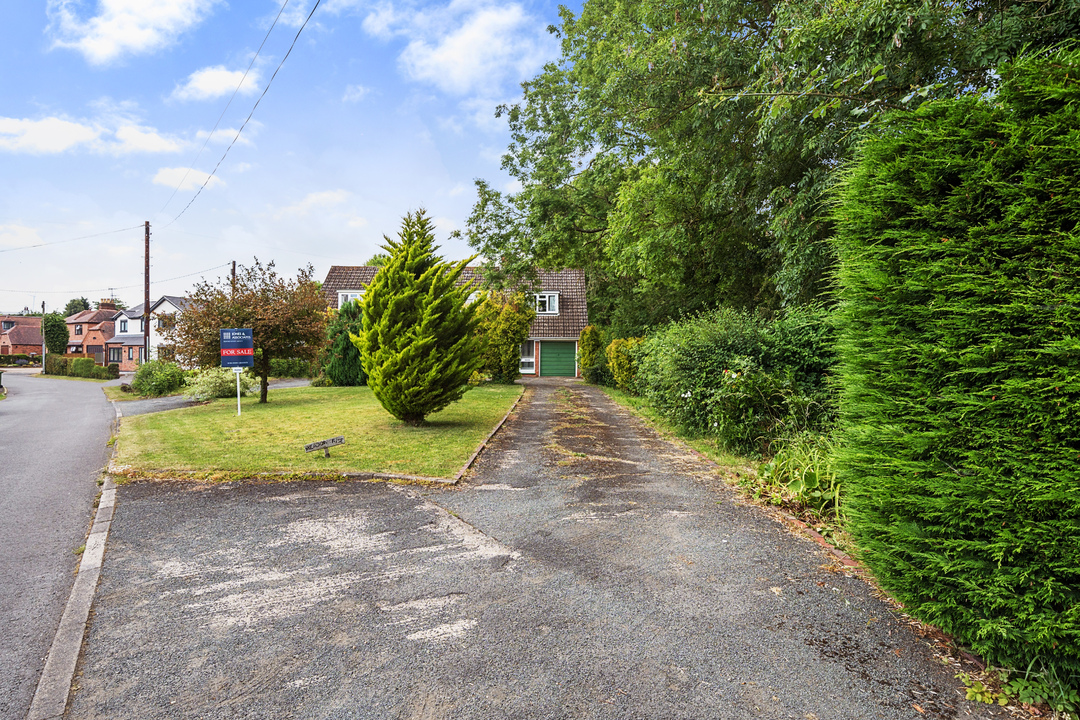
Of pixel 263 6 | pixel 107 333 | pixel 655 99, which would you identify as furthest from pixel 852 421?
pixel 107 333

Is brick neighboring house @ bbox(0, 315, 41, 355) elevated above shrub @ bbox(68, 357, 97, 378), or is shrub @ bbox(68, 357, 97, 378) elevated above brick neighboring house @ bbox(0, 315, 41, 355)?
brick neighboring house @ bbox(0, 315, 41, 355)

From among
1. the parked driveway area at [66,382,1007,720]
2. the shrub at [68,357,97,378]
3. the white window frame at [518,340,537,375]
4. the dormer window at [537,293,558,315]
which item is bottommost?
the shrub at [68,357,97,378]

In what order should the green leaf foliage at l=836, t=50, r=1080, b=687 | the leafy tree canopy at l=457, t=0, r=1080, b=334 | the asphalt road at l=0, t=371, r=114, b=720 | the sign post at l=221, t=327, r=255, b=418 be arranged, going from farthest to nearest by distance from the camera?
the sign post at l=221, t=327, r=255, b=418, the leafy tree canopy at l=457, t=0, r=1080, b=334, the asphalt road at l=0, t=371, r=114, b=720, the green leaf foliage at l=836, t=50, r=1080, b=687

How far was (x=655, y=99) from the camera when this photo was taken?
454 inches

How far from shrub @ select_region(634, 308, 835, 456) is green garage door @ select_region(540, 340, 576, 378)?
24.1 m

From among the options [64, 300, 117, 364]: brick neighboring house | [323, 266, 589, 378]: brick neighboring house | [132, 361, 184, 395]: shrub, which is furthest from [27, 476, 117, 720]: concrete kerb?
[64, 300, 117, 364]: brick neighboring house

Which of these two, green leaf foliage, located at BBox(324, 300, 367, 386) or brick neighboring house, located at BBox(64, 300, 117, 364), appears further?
brick neighboring house, located at BBox(64, 300, 117, 364)

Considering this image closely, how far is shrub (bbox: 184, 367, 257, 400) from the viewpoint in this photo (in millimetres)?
19484

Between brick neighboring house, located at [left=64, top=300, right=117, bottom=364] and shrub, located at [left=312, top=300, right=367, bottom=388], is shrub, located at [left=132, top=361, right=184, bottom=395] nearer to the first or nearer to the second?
shrub, located at [left=312, top=300, right=367, bottom=388]

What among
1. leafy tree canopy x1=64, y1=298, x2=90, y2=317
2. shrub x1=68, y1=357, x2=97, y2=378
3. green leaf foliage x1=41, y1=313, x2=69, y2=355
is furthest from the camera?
leafy tree canopy x1=64, y1=298, x2=90, y2=317

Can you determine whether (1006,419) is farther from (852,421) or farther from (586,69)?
(586,69)

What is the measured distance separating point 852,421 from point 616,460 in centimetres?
503

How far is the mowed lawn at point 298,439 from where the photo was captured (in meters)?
7.69

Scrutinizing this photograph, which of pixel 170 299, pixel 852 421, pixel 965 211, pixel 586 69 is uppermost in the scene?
pixel 586 69
